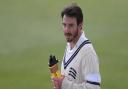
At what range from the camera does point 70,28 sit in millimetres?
3402

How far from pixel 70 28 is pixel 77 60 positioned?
10.5 inches

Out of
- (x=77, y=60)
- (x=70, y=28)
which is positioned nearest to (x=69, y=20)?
(x=70, y=28)

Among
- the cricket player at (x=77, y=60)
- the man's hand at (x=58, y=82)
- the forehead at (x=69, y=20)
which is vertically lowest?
the man's hand at (x=58, y=82)

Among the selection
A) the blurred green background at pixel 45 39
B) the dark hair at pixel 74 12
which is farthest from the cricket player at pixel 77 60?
the blurred green background at pixel 45 39

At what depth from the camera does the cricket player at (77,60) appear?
3.32 metres

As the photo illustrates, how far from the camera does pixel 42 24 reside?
9.30 metres

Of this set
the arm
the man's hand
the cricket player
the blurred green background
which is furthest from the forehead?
the blurred green background

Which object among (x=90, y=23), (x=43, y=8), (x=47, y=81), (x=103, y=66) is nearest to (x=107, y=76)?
(x=103, y=66)

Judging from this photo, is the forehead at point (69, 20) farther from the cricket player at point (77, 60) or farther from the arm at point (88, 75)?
the arm at point (88, 75)

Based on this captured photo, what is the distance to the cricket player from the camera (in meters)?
3.32

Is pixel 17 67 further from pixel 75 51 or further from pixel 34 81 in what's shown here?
pixel 75 51

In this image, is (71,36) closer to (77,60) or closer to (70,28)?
(70,28)

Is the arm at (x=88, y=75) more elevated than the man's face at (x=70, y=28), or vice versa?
the man's face at (x=70, y=28)

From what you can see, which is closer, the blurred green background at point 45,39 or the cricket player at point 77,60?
the cricket player at point 77,60
